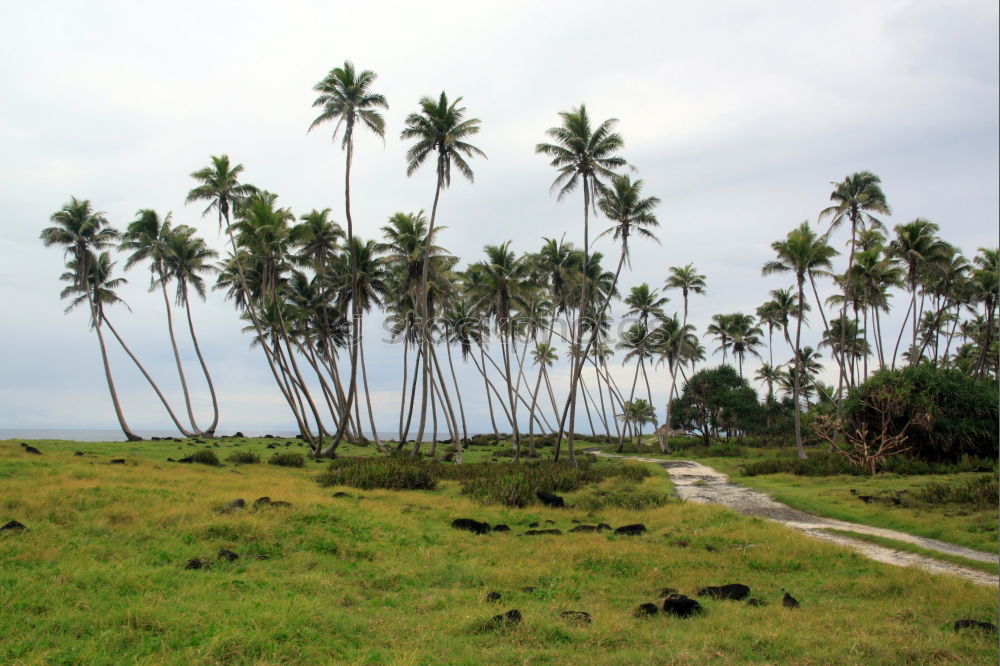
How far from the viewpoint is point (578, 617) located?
7824 mm

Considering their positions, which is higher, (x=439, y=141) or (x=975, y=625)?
(x=439, y=141)

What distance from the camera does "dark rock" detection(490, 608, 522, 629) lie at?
24.2ft

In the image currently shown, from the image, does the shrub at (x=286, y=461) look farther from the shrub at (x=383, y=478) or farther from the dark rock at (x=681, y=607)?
the dark rock at (x=681, y=607)

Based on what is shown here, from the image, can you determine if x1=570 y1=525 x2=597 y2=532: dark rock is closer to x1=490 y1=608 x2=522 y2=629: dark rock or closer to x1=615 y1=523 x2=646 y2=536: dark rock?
x1=615 y1=523 x2=646 y2=536: dark rock

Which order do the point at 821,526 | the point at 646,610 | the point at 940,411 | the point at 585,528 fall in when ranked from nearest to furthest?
the point at 646,610 < the point at 585,528 < the point at 821,526 < the point at 940,411

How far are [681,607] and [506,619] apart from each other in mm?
2700

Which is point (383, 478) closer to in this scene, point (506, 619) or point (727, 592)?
point (727, 592)

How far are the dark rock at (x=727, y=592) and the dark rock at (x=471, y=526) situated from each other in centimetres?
625

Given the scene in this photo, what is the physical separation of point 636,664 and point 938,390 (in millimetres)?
31787

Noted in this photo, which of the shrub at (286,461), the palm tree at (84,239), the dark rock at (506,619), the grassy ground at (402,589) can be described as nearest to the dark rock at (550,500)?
the grassy ground at (402,589)

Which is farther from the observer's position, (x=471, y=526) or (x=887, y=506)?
(x=887, y=506)

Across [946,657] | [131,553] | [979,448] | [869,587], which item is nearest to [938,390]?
[979,448]

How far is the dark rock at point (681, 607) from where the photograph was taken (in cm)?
819

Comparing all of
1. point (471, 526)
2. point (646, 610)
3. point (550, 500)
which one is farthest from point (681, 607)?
point (550, 500)
